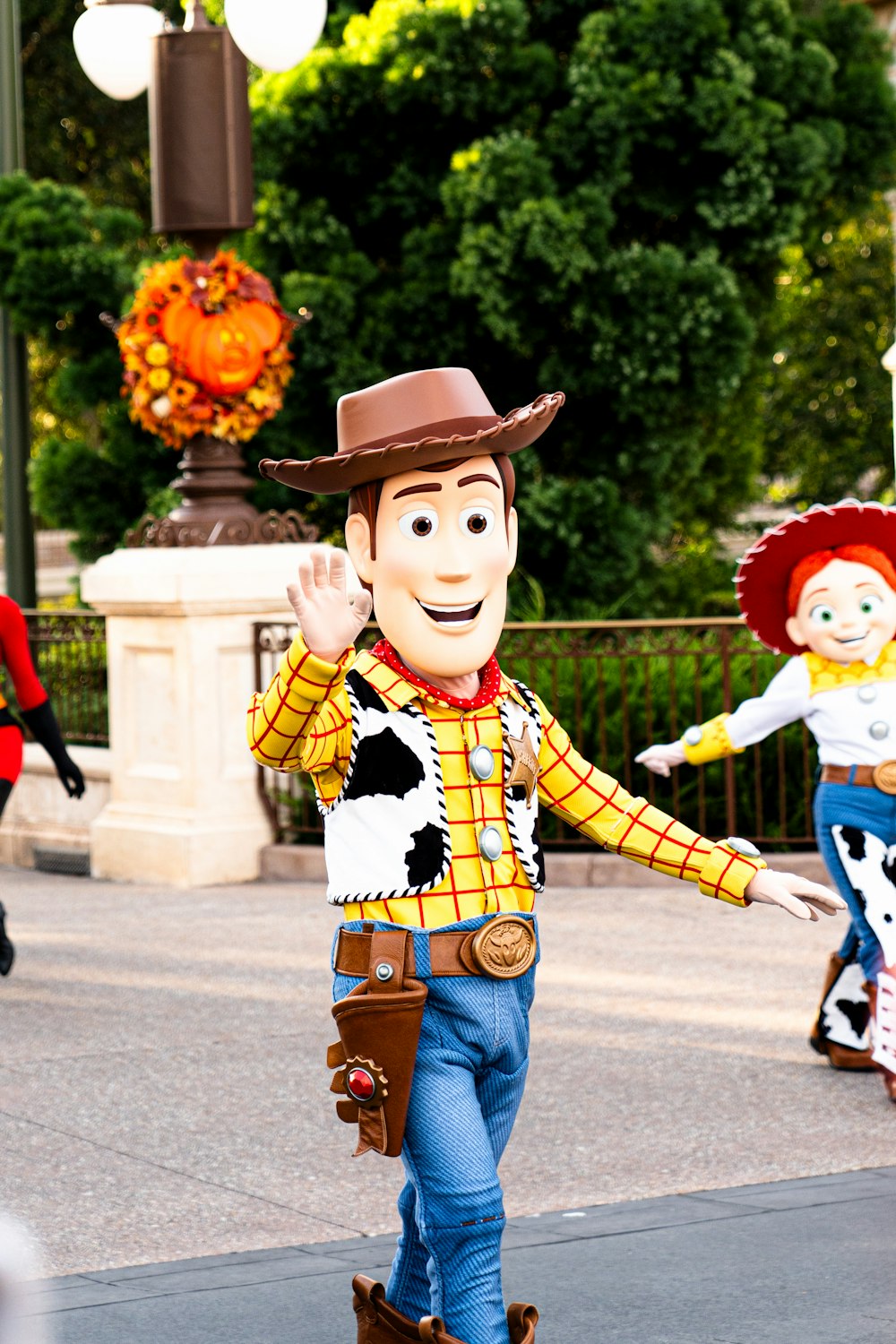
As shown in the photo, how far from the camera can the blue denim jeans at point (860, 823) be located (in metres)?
A: 5.85

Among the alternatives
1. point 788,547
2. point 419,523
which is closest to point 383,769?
point 419,523

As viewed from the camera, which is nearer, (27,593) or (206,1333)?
(206,1333)

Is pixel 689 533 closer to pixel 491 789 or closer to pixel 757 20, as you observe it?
pixel 757 20

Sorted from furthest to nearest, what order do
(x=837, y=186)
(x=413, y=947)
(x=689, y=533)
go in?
(x=689, y=533), (x=837, y=186), (x=413, y=947)

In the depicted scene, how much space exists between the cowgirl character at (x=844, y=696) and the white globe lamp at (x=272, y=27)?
498 centimetres

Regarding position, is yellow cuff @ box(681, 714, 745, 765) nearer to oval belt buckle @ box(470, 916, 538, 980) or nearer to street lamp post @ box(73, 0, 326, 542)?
oval belt buckle @ box(470, 916, 538, 980)

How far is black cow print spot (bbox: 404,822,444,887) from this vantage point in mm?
3496

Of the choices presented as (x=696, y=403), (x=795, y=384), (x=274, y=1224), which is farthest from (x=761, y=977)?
(x=795, y=384)

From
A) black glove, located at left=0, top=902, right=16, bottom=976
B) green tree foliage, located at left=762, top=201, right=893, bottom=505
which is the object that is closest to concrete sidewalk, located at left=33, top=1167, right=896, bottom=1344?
black glove, located at left=0, top=902, right=16, bottom=976

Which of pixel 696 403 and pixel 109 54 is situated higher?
pixel 109 54

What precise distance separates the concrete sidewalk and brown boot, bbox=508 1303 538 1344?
22.3 inches

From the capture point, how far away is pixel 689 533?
16328 mm

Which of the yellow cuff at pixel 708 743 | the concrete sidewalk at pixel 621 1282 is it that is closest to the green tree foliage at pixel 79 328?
the yellow cuff at pixel 708 743

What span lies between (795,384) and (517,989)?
17024 mm
